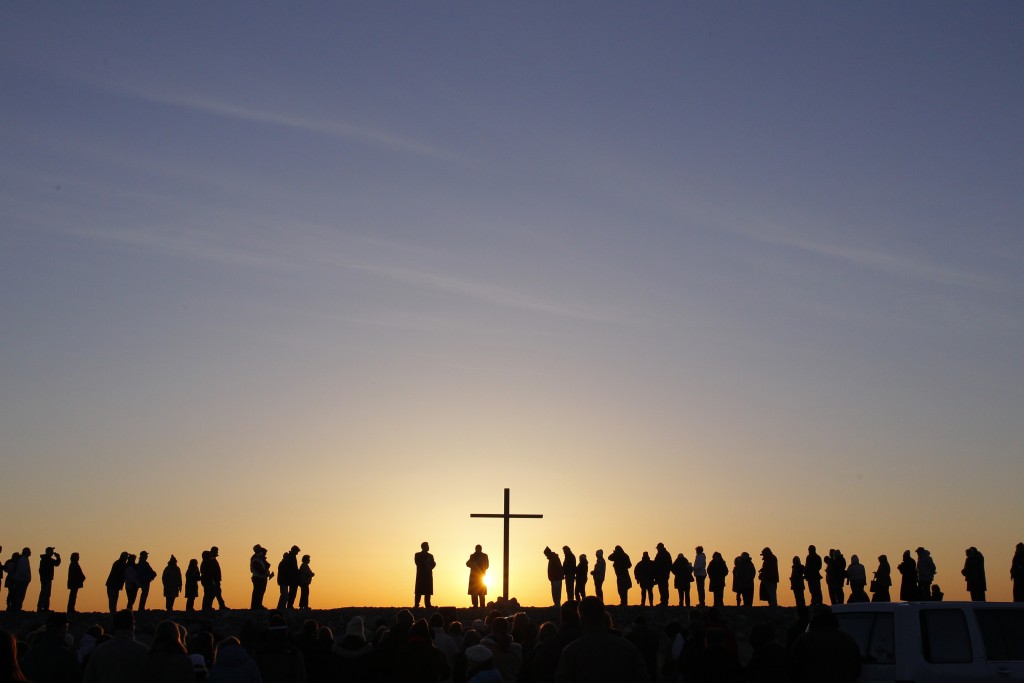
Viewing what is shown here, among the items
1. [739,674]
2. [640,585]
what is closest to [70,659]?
[739,674]

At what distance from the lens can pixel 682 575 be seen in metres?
31.9

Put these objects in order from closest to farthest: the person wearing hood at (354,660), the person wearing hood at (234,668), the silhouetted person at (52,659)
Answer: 1. the silhouetted person at (52,659)
2. the person wearing hood at (234,668)
3. the person wearing hood at (354,660)

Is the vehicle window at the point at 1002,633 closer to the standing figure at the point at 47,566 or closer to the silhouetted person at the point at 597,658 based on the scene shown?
the silhouetted person at the point at 597,658

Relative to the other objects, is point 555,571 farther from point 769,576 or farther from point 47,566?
point 47,566

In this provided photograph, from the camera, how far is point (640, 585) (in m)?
31.9

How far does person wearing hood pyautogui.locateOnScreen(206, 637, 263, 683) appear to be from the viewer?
38.7ft

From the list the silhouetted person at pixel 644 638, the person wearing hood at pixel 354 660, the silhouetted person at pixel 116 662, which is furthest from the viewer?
the silhouetted person at pixel 644 638

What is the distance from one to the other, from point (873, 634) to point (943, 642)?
776 mm

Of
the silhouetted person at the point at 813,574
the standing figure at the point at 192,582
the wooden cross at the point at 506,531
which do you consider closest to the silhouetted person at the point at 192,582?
the standing figure at the point at 192,582

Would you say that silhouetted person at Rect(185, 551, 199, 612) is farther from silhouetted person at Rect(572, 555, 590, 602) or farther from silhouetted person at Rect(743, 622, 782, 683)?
silhouetted person at Rect(743, 622, 782, 683)

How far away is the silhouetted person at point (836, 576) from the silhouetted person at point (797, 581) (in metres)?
0.71

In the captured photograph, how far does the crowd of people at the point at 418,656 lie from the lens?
1037 cm

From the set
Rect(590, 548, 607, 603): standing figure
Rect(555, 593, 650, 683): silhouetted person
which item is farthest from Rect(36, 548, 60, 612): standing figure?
Rect(555, 593, 650, 683): silhouetted person

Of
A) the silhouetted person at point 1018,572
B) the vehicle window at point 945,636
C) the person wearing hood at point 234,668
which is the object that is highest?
the silhouetted person at point 1018,572
